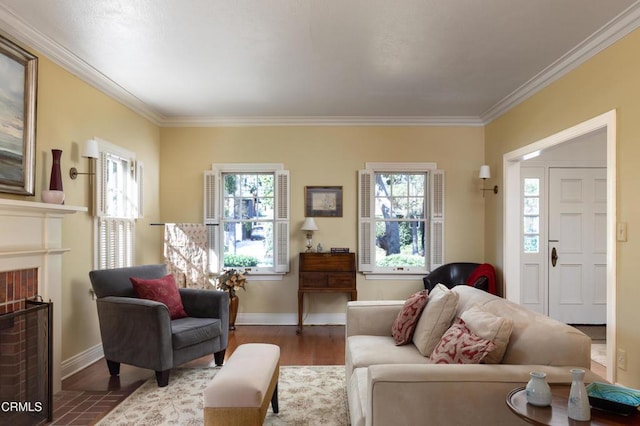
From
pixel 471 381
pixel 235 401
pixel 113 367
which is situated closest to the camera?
pixel 471 381

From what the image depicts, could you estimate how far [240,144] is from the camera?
5293mm

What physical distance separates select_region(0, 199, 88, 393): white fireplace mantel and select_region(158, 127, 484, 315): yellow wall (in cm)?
228

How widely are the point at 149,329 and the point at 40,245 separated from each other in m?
0.98

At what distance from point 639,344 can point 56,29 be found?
4532 mm

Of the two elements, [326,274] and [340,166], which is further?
[340,166]

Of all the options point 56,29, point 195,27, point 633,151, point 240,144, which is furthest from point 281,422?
point 240,144

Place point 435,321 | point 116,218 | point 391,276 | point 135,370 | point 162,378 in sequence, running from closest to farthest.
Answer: point 435,321 → point 162,378 → point 135,370 → point 116,218 → point 391,276

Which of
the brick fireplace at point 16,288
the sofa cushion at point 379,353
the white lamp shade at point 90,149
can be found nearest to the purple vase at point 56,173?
the white lamp shade at point 90,149

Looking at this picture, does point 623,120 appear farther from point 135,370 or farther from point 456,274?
point 135,370

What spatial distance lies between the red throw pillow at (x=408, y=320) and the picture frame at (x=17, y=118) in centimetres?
281

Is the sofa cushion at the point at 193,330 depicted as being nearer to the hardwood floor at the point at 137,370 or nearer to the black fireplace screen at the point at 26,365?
the hardwood floor at the point at 137,370

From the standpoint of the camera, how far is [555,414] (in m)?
1.39

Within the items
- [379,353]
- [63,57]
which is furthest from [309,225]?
[63,57]

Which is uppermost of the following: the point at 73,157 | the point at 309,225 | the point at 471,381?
the point at 73,157
